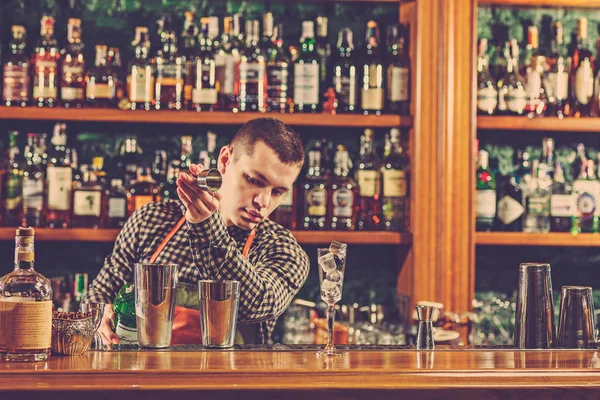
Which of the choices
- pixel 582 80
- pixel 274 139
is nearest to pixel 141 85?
pixel 274 139

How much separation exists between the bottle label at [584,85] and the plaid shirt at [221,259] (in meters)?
1.32

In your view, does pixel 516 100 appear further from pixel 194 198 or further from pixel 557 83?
pixel 194 198

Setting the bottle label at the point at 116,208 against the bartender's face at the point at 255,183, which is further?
the bottle label at the point at 116,208

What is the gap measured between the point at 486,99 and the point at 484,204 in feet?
1.15

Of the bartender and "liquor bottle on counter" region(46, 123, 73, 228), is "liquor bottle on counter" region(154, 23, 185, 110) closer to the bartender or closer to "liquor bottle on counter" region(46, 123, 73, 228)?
"liquor bottle on counter" region(46, 123, 73, 228)

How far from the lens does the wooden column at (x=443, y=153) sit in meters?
2.82

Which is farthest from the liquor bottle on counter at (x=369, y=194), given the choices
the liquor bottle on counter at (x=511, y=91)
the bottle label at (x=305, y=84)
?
the liquor bottle on counter at (x=511, y=91)

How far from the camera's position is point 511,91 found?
2.98 metres

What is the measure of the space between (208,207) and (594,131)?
5.88ft

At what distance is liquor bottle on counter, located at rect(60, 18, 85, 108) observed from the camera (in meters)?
2.81

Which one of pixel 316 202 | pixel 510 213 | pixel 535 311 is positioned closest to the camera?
pixel 535 311

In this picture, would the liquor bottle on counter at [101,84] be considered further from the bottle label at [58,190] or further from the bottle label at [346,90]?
the bottle label at [346,90]

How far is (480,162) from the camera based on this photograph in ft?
9.67

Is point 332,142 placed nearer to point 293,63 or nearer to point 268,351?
point 293,63
